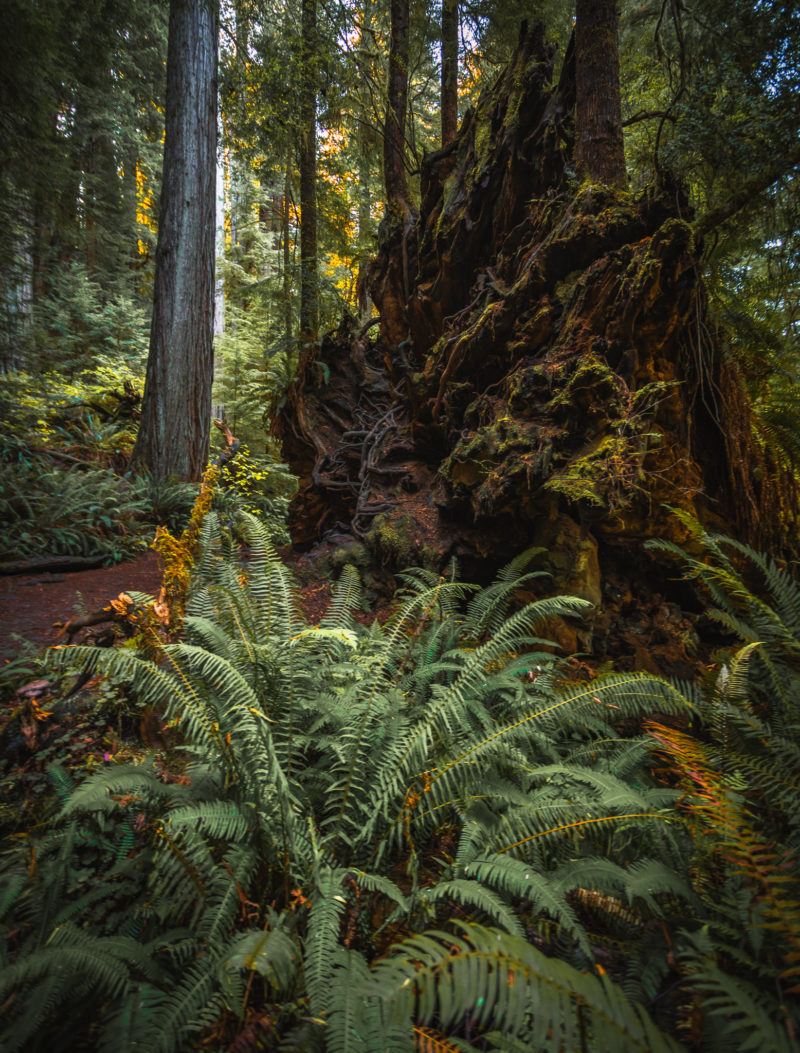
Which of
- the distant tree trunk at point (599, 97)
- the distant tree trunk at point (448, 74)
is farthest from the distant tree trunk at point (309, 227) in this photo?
the distant tree trunk at point (599, 97)

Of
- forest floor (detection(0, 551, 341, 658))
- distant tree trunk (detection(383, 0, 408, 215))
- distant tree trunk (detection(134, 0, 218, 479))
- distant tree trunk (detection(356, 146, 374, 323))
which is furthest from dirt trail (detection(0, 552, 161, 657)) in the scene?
distant tree trunk (detection(383, 0, 408, 215))

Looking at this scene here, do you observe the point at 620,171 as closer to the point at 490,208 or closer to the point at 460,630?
the point at 490,208

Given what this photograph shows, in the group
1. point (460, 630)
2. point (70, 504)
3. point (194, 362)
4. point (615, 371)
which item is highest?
point (194, 362)

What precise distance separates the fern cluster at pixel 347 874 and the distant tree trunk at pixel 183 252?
4.43 meters

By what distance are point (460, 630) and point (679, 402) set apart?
7.17 feet

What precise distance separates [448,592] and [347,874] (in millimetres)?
1982

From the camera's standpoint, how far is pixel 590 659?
317cm

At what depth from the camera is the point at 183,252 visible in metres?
5.98

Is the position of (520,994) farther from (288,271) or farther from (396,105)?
(288,271)

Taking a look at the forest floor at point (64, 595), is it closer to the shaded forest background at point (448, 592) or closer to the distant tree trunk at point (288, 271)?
the shaded forest background at point (448, 592)

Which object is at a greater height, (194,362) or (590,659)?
(194,362)

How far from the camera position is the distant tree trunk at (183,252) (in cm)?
577

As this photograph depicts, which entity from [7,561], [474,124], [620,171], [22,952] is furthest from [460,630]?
[474,124]

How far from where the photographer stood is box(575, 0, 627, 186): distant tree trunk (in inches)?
133
